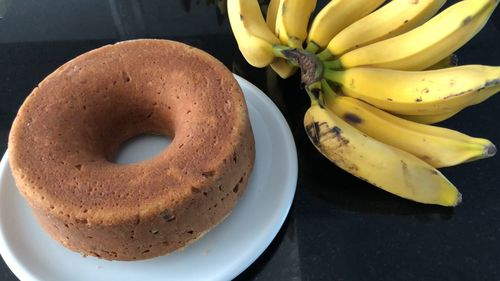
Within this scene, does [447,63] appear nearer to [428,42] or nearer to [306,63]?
[428,42]

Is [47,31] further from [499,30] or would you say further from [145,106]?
[499,30]

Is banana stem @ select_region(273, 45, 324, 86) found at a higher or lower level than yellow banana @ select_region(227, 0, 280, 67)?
lower

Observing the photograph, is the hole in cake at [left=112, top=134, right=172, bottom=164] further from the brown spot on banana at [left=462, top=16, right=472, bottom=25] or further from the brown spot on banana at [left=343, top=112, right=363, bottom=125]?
the brown spot on banana at [left=462, top=16, right=472, bottom=25]

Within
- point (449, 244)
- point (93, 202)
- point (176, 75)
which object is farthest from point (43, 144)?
point (449, 244)

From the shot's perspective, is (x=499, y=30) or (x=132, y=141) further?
(x=499, y=30)

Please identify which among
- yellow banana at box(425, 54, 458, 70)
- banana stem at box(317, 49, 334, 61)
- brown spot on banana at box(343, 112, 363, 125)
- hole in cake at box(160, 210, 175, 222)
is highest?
banana stem at box(317, 49, 334, 61)

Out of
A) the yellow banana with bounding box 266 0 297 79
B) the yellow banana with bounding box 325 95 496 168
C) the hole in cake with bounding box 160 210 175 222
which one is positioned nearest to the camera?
the hole in cake with bounding box 160 210 175 222

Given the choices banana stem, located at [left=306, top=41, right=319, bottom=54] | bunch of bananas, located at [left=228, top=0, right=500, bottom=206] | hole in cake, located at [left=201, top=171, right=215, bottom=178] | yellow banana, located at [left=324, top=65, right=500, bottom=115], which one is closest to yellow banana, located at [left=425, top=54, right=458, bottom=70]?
bunch of bananas, located at [left=228, top=0, right=500, bottom=206]
